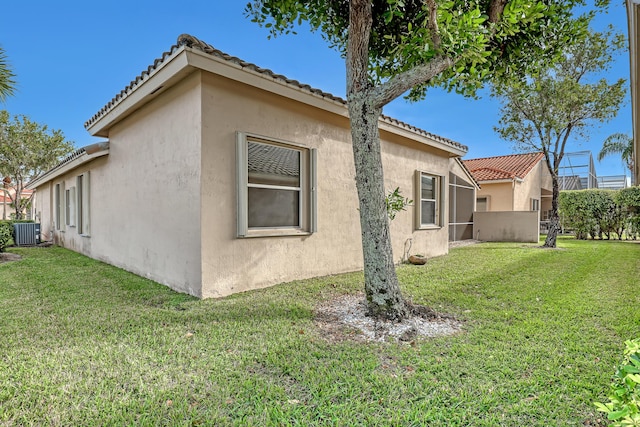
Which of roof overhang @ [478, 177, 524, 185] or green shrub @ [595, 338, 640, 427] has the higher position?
roof overhang @ [478, 177, 524, 185]

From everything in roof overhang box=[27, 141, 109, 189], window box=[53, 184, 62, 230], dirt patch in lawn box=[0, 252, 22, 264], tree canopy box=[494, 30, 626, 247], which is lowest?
dirt patch in lawn box=[0, 252, 22, 264]

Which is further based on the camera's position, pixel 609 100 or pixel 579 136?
pixel 579 136

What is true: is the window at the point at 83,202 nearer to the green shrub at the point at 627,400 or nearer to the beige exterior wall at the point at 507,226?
the green shrub at the point at 627,400

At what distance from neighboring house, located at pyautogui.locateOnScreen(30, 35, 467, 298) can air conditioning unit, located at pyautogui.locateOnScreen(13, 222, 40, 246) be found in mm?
6443

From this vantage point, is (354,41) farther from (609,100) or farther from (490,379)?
(609,100)

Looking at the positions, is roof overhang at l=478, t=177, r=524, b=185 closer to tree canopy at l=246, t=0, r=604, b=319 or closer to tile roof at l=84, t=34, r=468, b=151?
tile roof at l=84, t=34, r=468, b=151

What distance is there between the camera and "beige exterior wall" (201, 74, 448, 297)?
17.6 feet

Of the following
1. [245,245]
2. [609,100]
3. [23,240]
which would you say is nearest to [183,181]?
[245,245]

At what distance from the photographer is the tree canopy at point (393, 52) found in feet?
13.6

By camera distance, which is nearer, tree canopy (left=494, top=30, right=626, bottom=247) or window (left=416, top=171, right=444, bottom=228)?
window (left=416, top=171, right=444, bottom=228)

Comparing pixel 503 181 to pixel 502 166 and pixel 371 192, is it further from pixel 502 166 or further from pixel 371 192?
pixel 371 192

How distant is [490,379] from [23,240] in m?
16.6

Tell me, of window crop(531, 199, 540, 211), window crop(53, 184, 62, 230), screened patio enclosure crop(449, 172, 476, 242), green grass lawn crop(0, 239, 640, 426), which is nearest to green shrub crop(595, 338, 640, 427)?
green grass lawn crop(0, 239, 640, 426)

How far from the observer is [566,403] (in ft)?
8.32
